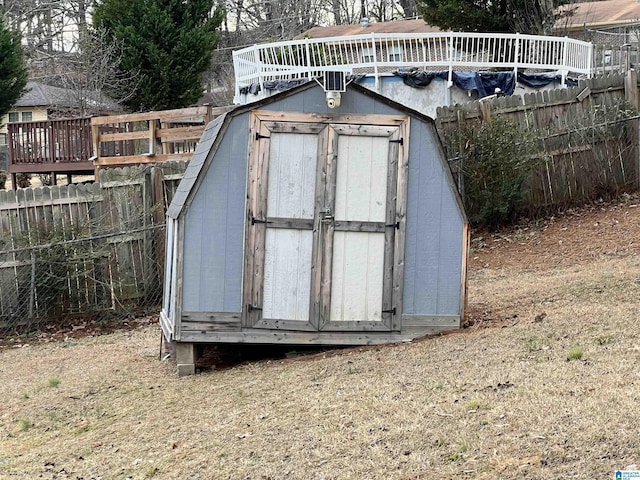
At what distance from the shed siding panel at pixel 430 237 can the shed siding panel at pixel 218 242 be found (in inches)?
58.3

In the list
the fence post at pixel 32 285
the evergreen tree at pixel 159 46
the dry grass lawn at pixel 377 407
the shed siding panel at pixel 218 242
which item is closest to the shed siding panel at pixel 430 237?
the dry grass lawn at pixel 377 407

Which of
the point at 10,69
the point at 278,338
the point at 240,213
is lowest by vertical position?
the point at 278,338

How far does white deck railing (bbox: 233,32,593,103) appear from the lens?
712 inches

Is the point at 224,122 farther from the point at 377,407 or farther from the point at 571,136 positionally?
the point at 571,136

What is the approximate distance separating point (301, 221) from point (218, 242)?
0.74m

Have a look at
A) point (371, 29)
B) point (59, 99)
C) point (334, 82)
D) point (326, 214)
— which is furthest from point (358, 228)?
point (59, 99)

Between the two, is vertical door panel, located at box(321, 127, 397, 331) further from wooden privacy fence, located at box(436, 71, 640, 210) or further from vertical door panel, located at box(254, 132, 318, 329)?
wooden privacy fence, located at box(436, 71, 640, 210)

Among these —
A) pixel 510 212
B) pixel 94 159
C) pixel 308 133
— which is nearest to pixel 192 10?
pixel 94 159

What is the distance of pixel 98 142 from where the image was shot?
17.4m

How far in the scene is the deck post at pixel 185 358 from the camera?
26.8ft

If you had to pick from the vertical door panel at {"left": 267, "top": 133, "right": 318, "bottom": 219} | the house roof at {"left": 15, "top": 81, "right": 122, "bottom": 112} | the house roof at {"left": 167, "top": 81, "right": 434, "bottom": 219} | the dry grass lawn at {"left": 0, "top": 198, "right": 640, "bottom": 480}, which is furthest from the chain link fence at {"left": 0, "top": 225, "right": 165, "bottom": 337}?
the house roof at {"left": 15, "top": 81, "right": 122, "bottom": 112}

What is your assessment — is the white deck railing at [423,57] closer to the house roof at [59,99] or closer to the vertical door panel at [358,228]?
the vertical door panel at [358,228]

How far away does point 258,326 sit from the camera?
26.8ft

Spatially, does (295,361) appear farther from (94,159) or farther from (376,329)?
(94,159)
